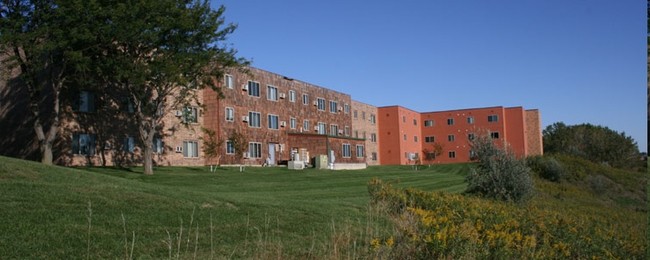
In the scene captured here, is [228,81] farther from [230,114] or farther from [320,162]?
[320,162]

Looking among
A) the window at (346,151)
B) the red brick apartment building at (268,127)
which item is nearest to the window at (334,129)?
the red brick apartment building at (268,127)

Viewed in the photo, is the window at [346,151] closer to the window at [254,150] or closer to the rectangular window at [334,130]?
the rectangular window at [334,130]

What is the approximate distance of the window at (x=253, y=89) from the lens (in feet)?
152

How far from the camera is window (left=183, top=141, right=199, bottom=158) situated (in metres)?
40.6

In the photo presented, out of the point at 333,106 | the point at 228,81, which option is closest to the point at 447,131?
the point at 333,106

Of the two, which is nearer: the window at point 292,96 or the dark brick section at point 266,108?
the dark brick section at point 266,108

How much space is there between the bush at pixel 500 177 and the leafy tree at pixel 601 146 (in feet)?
175

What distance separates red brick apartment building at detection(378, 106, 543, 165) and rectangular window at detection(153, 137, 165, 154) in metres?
39.5

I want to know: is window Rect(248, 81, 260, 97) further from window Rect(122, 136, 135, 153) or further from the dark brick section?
window Rect(122, 136, 135, 153)

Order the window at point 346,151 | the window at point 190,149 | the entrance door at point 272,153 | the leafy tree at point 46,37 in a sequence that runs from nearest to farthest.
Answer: the leafy tree at point 46,37
the window at point 190,149
the entrance door at point 272,153
the window at point 346,151

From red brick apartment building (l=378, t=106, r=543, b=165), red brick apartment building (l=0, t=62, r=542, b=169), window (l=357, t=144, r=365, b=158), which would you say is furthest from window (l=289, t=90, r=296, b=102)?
red brick apartment building (l=378, t=106, r=543, b=165)

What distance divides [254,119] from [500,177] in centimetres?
2964

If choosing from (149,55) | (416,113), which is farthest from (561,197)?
(416,113)

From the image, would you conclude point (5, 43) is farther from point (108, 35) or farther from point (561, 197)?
point (561, 197)
